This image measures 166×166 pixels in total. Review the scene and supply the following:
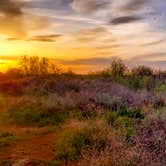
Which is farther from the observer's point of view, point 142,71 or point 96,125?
point 142,71

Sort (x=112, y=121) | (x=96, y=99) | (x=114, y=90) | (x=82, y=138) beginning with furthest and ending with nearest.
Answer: (x=114, y=90) < (x=96, y=99) < (x=112, y=121) < (x=82, y=138)

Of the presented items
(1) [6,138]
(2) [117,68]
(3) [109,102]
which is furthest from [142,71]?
(1) [6,138]

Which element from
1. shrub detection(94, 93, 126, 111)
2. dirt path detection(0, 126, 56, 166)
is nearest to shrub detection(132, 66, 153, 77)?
shrub detection(94, 93, 126, 111)

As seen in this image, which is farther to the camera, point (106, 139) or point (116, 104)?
point (116, 104)

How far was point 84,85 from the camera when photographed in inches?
1096

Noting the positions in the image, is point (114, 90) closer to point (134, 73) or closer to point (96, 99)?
point (96, 99)

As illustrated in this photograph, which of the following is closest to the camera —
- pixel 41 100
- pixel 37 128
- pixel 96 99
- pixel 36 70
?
pixel 37 128

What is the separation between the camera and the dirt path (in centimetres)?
1120

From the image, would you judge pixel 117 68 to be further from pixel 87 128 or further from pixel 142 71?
pixel 87 128

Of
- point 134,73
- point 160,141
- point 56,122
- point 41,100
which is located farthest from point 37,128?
point 134,73

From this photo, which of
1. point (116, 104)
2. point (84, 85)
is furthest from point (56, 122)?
point (84, 85)

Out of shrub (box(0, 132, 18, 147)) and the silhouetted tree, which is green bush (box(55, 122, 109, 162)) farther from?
the silhouetted tree

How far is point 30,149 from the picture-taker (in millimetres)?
12477

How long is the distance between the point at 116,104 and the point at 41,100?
15.8 feet
